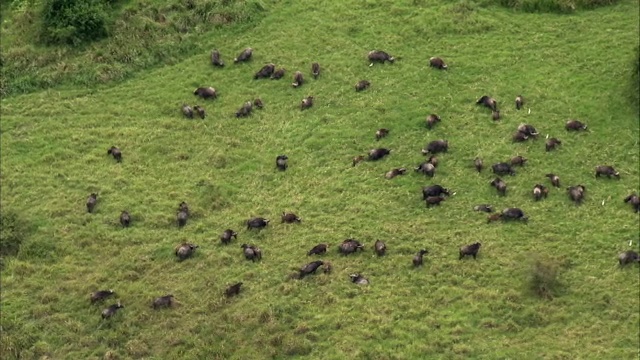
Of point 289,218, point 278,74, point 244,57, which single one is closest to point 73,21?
point 244,57

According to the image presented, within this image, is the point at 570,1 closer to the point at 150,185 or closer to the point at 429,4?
the point at 429,4

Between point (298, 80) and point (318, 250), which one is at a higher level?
point (298, 80)

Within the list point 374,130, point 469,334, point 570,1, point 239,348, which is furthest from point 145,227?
point 570,1

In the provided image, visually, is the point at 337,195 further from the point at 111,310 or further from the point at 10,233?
the point at 10,233

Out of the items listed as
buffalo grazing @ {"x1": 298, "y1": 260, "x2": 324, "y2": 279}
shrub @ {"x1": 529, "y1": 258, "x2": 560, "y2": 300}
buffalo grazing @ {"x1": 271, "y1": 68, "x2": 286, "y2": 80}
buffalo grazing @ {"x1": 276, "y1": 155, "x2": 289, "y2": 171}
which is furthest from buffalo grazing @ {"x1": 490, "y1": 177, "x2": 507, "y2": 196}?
buffalo grazing @ {"x1": 271, "y1": 68, "x2": 286, "y2": 80}

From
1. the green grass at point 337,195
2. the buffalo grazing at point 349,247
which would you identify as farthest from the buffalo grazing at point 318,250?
the buffalo grazing at point 349,247

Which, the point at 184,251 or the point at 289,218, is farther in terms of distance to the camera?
the point at 289,218

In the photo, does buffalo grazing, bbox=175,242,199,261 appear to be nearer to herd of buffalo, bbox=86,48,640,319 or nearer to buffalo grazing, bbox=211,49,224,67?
herd of buffalo, bbox=86,48,640,319
